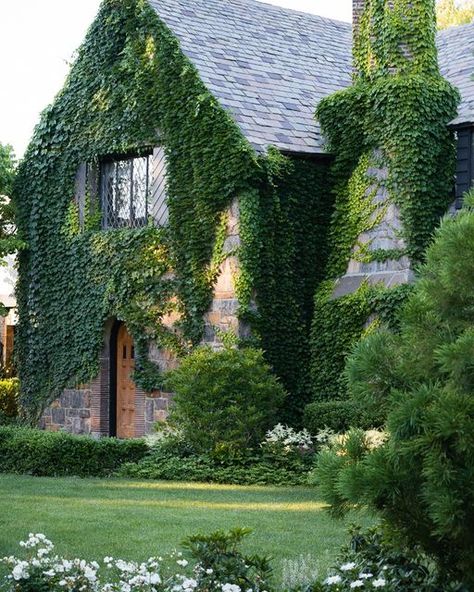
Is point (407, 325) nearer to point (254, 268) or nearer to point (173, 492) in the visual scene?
point (173, 492)

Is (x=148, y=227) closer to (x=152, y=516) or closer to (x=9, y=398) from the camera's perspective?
(x=9, y=398)

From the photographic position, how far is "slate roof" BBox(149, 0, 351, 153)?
18.4m

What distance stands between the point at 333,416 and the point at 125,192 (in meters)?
6.26

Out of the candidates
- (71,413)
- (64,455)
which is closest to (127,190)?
(71,413)

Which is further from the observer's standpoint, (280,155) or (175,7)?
(175,7)

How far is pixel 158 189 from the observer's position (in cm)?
1911

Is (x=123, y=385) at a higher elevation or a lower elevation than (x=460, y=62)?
lower

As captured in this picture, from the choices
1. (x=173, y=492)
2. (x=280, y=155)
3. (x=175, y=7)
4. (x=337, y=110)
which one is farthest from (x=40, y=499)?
(x=175, y=7)

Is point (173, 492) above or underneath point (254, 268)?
underneath

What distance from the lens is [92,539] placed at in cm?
962

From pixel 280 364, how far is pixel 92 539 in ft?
27.8

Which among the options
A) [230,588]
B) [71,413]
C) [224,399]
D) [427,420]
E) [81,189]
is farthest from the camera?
[81,189]

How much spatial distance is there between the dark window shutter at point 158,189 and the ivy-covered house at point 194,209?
1.5 inches

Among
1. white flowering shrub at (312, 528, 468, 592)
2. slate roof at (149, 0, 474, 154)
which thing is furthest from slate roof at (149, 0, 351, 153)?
white flowering shrub at (312, 528, 468, 592)
